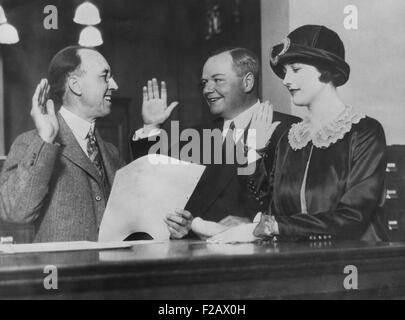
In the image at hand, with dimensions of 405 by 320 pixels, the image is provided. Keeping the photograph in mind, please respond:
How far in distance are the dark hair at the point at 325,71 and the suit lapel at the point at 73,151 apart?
0.79m

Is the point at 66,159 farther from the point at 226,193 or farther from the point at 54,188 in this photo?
the point at 226,193

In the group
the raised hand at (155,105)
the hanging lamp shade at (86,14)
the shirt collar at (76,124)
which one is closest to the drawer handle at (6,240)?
the shirt collar at (76,124)

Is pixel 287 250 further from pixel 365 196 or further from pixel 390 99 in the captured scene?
pixel 390 99

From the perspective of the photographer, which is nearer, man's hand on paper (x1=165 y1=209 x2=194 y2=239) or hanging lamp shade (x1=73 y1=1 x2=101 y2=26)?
man's hand on paper (x1=165 y1=209 x2=194 y2=239)

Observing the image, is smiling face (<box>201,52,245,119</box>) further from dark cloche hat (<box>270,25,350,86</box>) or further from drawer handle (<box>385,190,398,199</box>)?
drawer handle (<box>385,190,398,199</box>)

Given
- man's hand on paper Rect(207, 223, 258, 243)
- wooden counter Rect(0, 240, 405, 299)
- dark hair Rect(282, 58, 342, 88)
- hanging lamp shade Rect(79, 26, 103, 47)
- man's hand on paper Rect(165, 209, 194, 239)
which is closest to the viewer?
wooden counter Rect(0, 240, 405, 299)

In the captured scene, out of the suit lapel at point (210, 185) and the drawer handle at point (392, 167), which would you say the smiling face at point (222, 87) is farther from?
the drawer handle at point (392, 167)

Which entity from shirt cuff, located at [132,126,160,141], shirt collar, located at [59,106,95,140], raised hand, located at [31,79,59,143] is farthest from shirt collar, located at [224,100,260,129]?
raised hand, located at [31,79,59,143]

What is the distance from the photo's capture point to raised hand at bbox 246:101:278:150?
6.86ft

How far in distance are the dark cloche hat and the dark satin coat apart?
0.82 feet

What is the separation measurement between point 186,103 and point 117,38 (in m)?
0.38

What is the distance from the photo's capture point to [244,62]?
217 cm

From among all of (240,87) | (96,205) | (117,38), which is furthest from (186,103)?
(96,205)
